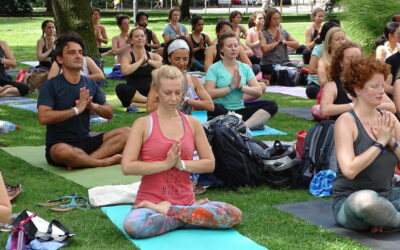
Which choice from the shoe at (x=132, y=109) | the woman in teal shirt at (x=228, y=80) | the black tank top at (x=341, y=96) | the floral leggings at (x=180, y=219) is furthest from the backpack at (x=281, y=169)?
the shoe at (x=132, y=109)

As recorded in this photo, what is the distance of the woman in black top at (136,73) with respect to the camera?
11250 mm

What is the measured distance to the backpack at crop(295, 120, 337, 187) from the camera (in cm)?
671

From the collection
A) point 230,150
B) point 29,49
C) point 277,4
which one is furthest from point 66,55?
point 277,4

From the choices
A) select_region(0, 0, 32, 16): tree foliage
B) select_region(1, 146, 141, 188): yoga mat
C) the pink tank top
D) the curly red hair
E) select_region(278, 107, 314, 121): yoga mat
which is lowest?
select_region(0, 0, 32, 16): tree foliage

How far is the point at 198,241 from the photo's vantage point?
5.23 m

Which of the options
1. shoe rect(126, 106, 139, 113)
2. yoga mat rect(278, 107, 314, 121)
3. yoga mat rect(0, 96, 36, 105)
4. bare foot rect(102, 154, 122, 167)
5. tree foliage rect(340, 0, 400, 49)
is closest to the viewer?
bare foot rect(102, 154, 122, 167)

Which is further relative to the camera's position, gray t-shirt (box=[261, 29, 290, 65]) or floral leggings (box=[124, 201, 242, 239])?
gray t-shirt (box=[261, 29, 290, 65])

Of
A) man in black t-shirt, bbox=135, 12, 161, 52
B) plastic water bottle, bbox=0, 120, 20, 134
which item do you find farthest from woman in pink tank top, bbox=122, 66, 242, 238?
man in black t-shirt, bbox=135, 12, 161, 52

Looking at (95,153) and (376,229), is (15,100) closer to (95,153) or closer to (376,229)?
(95,153)

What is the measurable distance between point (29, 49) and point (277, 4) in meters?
36.9

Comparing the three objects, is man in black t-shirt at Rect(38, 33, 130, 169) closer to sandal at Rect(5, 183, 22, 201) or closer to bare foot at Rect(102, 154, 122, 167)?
bare foot at Rect(102, 154, 122, 167)

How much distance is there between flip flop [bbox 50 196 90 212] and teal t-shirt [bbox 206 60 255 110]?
2.84 m

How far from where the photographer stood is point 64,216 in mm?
5922

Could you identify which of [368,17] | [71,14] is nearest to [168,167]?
[71,14]
